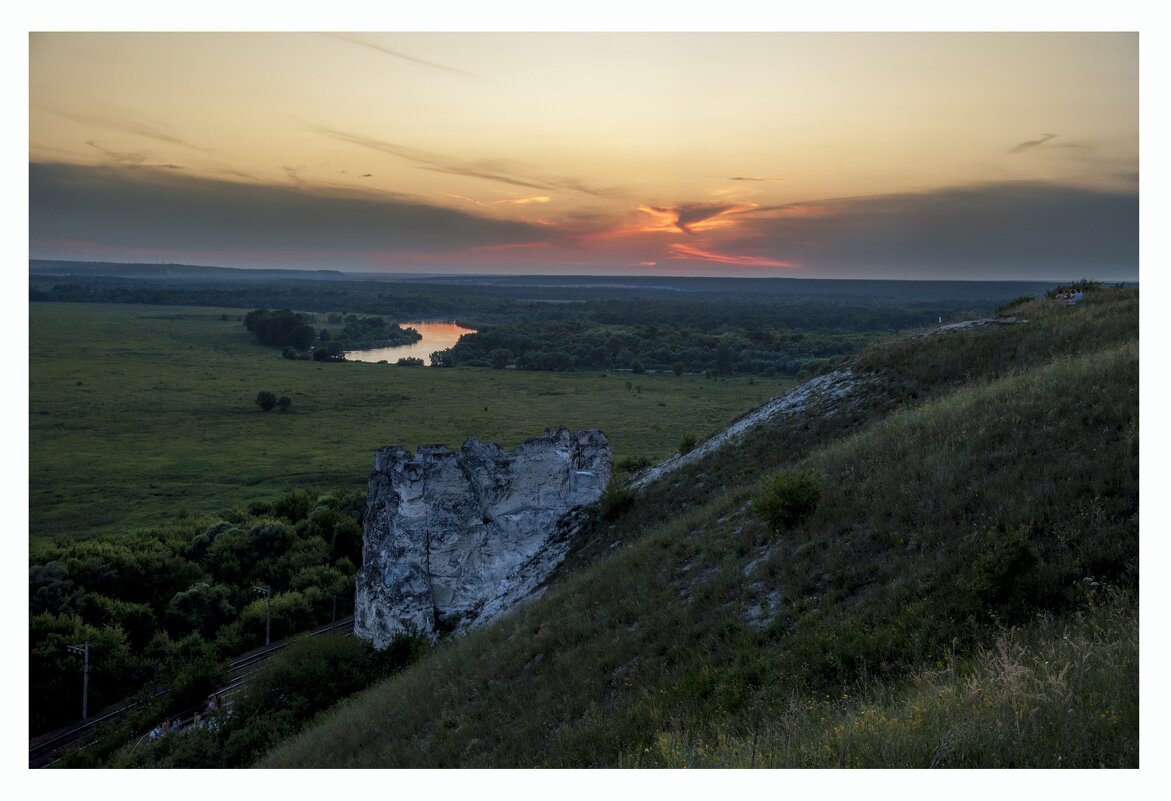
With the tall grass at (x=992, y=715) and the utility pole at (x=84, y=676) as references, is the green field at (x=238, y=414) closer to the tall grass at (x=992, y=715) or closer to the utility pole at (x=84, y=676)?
the utility pole at (x=84, y=676)

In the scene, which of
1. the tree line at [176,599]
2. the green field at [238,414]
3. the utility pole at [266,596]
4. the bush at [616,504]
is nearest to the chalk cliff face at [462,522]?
the bush at [616,504]

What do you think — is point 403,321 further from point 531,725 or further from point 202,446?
point 531,725

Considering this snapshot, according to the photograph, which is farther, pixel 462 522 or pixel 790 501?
pixel 462 522

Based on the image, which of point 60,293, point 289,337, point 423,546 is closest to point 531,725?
point 423,546

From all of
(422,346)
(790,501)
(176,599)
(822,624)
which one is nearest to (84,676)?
(176,599)

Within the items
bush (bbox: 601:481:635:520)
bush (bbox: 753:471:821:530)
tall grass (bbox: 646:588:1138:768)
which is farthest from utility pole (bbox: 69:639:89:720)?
tall grass (bbox: 646:588:1138:768)

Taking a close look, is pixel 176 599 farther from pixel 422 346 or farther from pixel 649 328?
pixel 422 346
